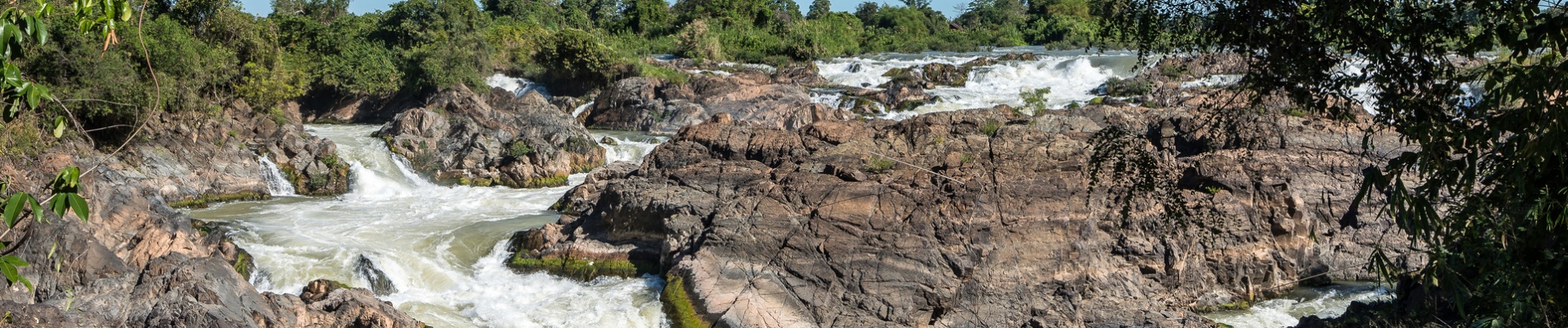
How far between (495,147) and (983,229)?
42.6 ft

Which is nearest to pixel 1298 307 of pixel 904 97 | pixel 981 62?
pixel 904 97

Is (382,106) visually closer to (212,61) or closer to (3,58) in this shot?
(212,61)

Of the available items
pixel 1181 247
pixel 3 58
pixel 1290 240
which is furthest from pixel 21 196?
pixel 1290 240

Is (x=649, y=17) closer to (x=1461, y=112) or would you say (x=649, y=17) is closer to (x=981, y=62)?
(x=981, y=62)

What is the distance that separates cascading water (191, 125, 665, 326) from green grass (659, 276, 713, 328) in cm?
13

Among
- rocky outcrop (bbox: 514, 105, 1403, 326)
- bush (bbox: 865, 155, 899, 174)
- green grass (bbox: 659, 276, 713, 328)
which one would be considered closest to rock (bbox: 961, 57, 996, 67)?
rocky outcrop (bbox: 514, 105, 1403, 326)

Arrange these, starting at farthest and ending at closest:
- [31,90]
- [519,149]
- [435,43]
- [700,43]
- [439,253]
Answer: [700,43]
[435,43]
[519,149]
[439,253]
[31,90]

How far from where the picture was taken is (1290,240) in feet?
39.4

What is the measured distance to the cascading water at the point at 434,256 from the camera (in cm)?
1175

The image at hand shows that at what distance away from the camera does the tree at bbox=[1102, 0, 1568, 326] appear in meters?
3.89

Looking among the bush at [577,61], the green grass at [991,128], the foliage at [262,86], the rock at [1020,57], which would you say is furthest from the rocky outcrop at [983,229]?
the rock at [1020,57]

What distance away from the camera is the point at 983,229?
11.5m

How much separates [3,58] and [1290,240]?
478 inches

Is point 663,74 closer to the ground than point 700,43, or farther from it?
closer to the ground
